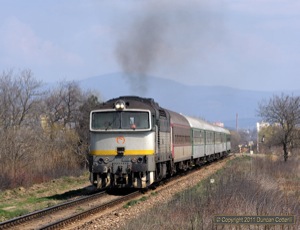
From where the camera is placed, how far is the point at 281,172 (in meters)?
29.4

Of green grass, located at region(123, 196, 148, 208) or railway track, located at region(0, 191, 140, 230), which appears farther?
green grass, located at region(123, 196, 148, 208)

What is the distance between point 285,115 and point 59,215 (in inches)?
1202

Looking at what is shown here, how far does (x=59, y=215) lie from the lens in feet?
46.1

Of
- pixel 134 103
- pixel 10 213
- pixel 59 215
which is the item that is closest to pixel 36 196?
pixel 10 213

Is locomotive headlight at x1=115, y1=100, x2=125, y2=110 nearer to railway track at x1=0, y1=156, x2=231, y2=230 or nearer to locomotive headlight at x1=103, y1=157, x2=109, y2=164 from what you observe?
locomotive headlight at x1=103, y1=157, x2=109, y2=164

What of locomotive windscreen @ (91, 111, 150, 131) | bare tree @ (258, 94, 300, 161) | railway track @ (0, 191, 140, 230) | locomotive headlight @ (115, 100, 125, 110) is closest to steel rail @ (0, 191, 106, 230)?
railway track @ (0, 191, 140, 230)

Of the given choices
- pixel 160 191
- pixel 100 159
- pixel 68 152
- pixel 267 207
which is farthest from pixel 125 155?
pixel 68 152

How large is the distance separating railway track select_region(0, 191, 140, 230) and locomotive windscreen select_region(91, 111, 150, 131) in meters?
2.43

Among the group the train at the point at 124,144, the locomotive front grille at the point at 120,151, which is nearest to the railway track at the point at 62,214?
the train at the point at 124,144

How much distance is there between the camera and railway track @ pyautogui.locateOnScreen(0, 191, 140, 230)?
12203mm

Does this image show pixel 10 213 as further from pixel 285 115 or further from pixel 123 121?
pixel 285 115

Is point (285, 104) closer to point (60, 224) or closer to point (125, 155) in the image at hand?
point (125, 155)

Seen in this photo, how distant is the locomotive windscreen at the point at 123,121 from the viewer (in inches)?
702

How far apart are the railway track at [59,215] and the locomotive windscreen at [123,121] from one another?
7.96 feet
